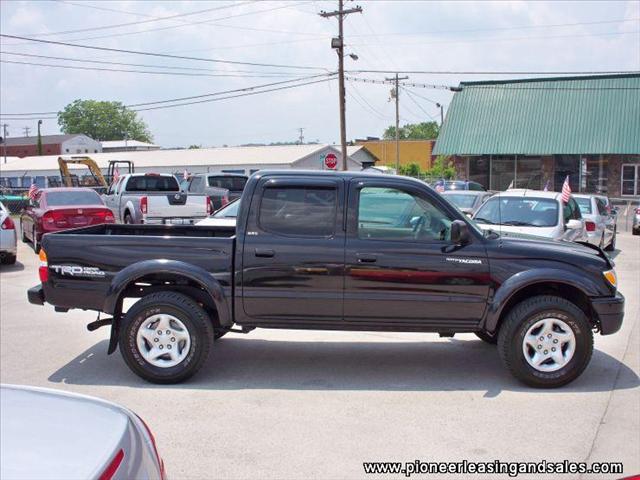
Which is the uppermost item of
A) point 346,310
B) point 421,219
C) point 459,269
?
point 421,219

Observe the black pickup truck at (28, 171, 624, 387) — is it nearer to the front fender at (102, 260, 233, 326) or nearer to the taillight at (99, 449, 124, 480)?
the front fender at (102, 260, 233, 326)

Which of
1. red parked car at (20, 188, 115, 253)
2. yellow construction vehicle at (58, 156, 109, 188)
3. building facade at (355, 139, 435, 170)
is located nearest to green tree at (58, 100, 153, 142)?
building facade at (355, 139, 435, 170)

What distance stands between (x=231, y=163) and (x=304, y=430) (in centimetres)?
5335

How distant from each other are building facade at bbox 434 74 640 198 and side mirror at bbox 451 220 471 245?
124 feet

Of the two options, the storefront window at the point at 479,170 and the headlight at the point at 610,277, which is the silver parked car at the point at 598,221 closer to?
the headlight at the point at 610,277

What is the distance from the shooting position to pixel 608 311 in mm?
6285

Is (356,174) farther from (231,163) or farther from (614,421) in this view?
(231,163)

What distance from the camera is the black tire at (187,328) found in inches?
245

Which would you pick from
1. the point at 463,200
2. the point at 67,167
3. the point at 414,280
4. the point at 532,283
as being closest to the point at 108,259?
the point at 414,280

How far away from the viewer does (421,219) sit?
6.39m

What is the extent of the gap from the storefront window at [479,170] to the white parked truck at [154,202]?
26732mm

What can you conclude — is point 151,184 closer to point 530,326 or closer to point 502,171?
point 530,326

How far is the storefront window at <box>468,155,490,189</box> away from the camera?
147 ft

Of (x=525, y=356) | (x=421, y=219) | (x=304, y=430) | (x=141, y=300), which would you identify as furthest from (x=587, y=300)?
(x=141, y=300)
